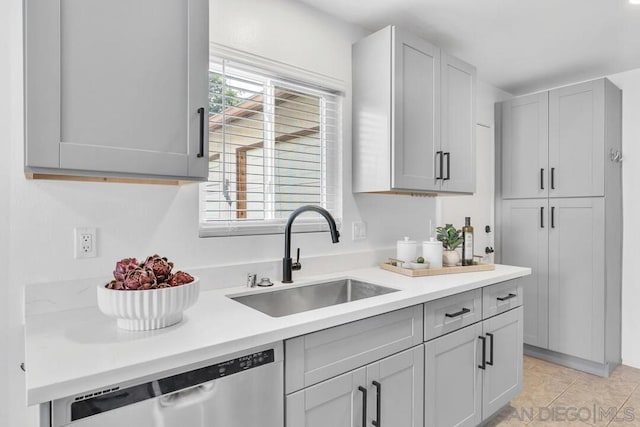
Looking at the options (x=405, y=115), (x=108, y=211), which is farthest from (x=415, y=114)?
(x=108, y=211)

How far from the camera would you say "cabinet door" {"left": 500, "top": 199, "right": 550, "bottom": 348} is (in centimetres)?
324

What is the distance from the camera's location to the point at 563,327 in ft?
10.2

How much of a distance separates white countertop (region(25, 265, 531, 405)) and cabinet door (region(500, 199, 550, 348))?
2154 millimetres

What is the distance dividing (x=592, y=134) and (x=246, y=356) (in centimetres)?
311

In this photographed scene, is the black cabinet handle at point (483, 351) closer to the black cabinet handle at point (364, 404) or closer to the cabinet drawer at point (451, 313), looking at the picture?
the cabinet drawer at point (451, 313)

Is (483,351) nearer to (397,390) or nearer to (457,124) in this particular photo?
(397,390)

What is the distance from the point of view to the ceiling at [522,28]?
2.14m

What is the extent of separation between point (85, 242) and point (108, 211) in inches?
5.5

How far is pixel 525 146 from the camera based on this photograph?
3.35m

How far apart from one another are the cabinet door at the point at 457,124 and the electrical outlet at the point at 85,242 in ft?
6.21

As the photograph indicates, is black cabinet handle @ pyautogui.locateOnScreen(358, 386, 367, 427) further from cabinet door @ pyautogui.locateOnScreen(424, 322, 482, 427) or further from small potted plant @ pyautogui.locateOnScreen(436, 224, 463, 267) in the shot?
small potted plant @ pyautogui.locateOnScreen(436, 224, 463, 267)

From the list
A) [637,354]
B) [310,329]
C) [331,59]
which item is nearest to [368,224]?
[331,59]

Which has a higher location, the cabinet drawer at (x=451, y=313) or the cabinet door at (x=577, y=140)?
the cabinet door at (x=577, y=140)

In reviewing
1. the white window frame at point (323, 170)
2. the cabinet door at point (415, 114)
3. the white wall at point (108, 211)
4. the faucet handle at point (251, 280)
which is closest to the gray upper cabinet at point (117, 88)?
the white wall at point (108, 211)
